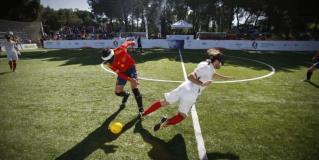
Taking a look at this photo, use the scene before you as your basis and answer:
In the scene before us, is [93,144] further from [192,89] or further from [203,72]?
[203,72]

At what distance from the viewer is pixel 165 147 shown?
5270 mm

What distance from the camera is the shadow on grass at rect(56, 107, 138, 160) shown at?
4.86 m

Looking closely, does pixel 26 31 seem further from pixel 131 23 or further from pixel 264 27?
pixel 264 27

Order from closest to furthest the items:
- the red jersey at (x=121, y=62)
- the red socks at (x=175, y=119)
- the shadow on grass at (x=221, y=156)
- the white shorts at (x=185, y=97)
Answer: the shadow on grass at (x=221, y=156), the white shorts at (x=185, y=97), the red socks at (x=175, y=119), the red jersey at (x=121, y=62)

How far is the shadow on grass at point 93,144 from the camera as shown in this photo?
4.86 metres

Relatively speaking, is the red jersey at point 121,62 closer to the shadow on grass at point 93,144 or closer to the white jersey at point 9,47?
the shadow on grass at point 93,144

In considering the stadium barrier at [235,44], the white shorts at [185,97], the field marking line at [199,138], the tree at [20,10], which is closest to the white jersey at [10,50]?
the field marking line at [199,138]

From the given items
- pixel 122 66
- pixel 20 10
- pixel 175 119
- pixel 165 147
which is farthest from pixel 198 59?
pixel 20 10

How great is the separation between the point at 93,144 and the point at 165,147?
5.48 feet

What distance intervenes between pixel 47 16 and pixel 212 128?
10202 centimetres

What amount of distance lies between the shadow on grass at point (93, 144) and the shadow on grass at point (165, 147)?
2.36 ft

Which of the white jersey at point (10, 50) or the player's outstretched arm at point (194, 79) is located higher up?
the white jersey at point (10, 50)

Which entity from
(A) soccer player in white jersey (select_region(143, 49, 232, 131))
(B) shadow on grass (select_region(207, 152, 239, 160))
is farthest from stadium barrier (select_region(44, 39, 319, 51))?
(B) shadow on grass (select_region(207, 152, 239, 160))

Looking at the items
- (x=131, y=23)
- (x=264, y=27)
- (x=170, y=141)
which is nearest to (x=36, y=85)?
(x=170, y=141)
